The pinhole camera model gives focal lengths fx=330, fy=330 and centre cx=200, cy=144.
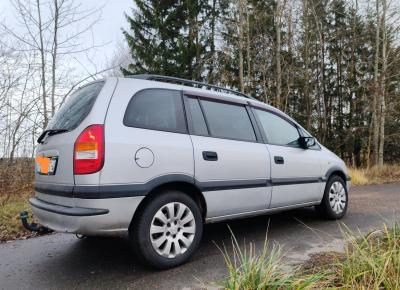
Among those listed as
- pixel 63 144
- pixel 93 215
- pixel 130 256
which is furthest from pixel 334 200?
pixel 63 144

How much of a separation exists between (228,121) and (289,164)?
111cm

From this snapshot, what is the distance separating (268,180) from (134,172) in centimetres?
186

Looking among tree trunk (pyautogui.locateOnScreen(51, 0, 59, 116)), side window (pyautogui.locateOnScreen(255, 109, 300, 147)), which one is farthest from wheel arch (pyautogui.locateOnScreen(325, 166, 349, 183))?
tree trunk (pyautogui.locateOnScreen(51, 0, 59, 116))

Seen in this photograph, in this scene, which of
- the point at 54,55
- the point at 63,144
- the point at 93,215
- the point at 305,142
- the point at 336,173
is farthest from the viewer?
the point at 54,55

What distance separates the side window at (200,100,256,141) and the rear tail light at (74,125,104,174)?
1.31 metres

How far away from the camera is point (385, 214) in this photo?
566 centimetres

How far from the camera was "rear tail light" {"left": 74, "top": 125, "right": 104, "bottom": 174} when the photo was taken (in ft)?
9.30

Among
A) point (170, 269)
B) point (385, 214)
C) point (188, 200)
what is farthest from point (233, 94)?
point (385, 214)

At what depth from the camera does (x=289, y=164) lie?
445 cm

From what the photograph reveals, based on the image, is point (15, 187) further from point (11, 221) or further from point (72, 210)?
point (72, 210)

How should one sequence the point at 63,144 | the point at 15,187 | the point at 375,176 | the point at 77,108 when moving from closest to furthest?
the point at 63,144 → the point at 77,108 → the point at 15,187 → the point at 375,176

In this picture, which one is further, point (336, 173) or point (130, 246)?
point (336, 173)

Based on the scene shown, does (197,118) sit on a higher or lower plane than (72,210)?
higher

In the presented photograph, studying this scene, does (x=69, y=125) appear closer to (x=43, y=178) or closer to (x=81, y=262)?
(x=43, y=178)
